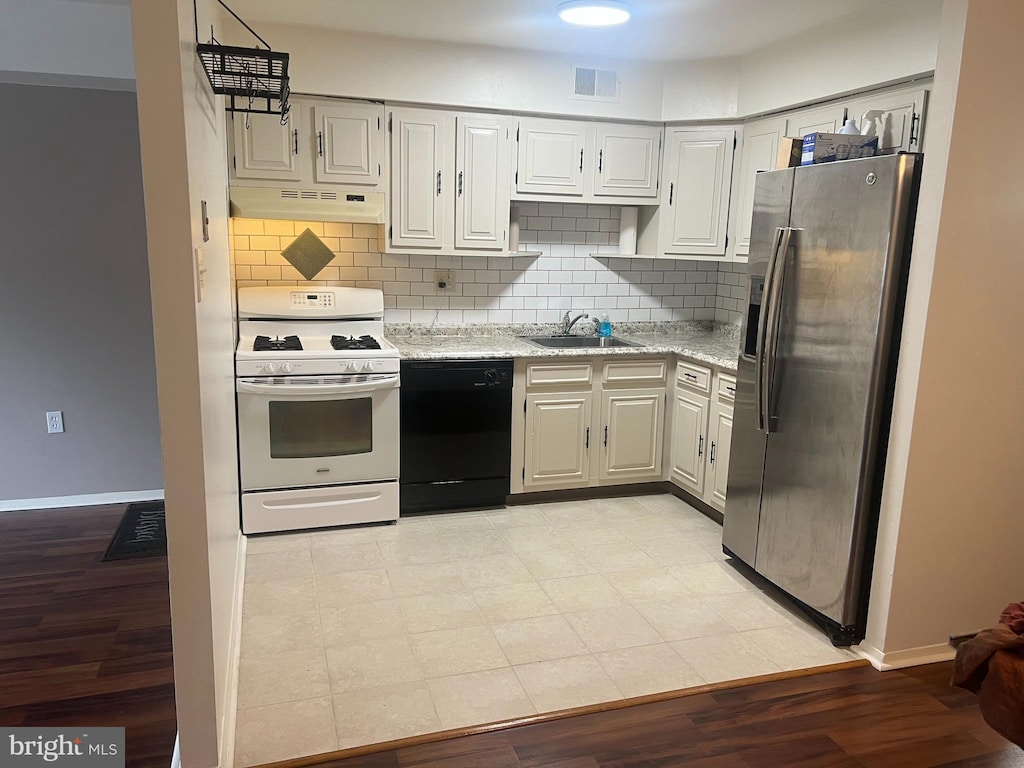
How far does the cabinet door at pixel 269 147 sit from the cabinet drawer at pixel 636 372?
192 centimetres

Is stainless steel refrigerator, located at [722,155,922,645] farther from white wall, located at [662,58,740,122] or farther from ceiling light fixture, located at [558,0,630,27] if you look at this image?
white wall, located at [662,58,740,122]

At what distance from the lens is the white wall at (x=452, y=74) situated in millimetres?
3582

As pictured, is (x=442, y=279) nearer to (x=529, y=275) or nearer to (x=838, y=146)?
(x=529, y=275)

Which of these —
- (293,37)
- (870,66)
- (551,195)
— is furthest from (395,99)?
(870,66)

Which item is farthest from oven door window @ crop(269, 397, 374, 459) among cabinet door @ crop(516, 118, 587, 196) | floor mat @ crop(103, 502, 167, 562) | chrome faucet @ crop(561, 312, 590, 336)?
cabinet door @ crop(516, 118, 587, 196)

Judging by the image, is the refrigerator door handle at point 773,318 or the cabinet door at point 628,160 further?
the cabinet door at point 628,160

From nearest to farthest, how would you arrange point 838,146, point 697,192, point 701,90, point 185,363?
point 185,363
point 838,146
point 701,90
point 697,192

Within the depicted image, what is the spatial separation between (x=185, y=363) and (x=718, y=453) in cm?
281

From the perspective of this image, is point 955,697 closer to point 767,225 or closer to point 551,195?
point 767,225

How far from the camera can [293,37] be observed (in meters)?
3.54

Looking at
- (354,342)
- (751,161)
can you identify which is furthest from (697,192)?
(354,342)

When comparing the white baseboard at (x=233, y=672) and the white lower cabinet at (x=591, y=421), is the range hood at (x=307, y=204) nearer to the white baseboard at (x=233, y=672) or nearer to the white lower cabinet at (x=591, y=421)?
the white lower cabinet at (x=591, y=421)

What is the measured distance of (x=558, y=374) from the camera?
158 inches

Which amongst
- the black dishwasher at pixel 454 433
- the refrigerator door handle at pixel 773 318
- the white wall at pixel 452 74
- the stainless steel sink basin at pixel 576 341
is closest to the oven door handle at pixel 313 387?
the black dishwasher at pixel 454 433
